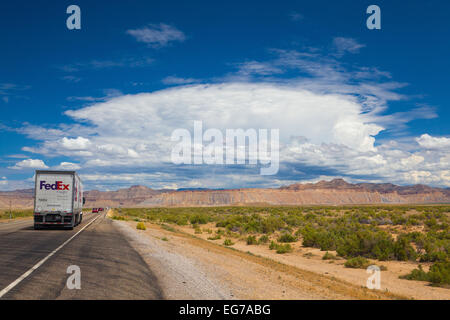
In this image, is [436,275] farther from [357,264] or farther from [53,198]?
[53,198]

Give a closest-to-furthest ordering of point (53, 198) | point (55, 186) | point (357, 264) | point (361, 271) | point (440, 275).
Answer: point (440, 275) < point (361, 271) < point (357, 264) < point (53, 198) < point (55, 186)

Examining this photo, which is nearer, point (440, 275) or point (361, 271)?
point (440, 275)

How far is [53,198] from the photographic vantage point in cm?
2508

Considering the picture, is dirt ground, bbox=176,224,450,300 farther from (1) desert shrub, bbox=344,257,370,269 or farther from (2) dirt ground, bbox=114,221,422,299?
(1) desert shrub, bbox=344,257,370,269

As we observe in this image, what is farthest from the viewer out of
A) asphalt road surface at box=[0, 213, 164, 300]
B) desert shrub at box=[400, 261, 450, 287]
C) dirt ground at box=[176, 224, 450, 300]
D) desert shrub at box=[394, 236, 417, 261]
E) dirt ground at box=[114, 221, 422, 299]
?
desert shrub at box=[394, 236, 417, 261]

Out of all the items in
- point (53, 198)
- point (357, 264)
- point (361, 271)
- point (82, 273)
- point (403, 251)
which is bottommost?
point (361, 271)

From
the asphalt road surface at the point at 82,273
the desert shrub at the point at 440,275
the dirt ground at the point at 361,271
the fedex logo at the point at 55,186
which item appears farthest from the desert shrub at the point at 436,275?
the fedex logo at the point at 55,186

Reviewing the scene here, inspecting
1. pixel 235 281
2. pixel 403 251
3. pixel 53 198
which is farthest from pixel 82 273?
pixel 53 198

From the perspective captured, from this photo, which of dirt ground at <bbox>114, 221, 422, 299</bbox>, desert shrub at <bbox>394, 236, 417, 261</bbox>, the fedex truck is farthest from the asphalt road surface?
desert shrub at <bbox>394, 236, 417, 261</bbox>

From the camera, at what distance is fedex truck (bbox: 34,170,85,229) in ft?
81.7

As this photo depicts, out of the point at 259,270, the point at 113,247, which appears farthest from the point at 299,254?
the point at 113,247

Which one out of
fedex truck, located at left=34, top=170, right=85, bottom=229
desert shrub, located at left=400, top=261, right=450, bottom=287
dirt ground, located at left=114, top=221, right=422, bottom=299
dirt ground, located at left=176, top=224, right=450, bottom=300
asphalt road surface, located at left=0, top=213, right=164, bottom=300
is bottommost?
dirt ground, located at left=176, top=224, right=450, bottom=300
